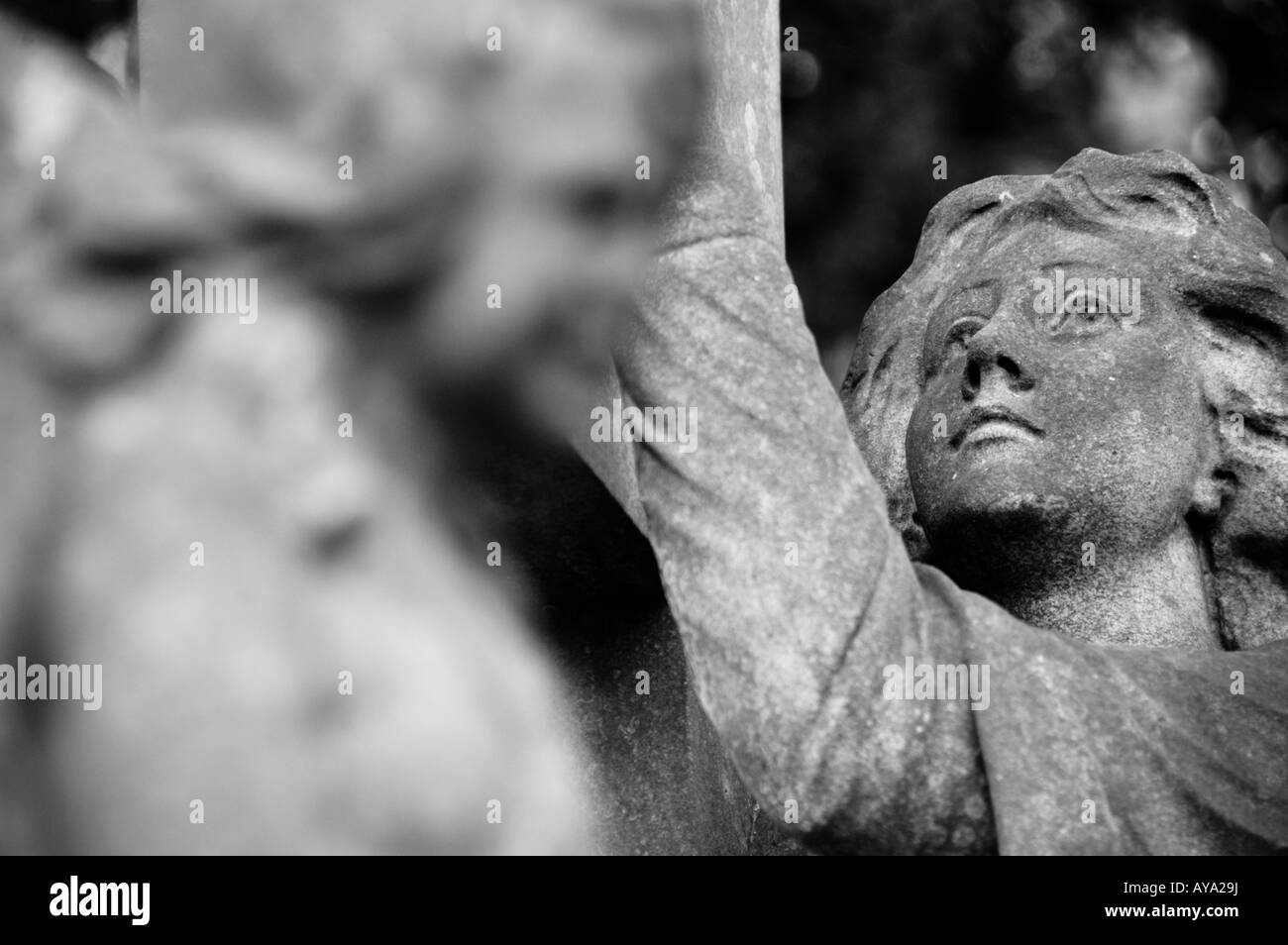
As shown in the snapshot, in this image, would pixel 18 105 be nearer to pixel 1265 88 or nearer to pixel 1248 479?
pixel 1248 479

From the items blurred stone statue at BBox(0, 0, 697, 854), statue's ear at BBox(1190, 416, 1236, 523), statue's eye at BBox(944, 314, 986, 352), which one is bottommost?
blurred stone statue at BBox(0, 0, 697, 854)

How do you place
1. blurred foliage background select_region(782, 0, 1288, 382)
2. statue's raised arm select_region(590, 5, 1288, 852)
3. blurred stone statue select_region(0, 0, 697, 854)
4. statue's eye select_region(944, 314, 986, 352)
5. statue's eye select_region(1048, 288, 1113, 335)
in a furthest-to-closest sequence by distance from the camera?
1. blurred foliage background select_region(782, 0, 1288, 382)
2. statue's eye select_region(944, 314, 986, 352)
3. statue's eye select_region(1048, 288, 1113, 335)
4. statue's raised arm select_region(590, 5, 1288, 852)
5. blurred stone statue select_region(0, 0, 697, 854)

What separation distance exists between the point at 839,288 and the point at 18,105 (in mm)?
6068

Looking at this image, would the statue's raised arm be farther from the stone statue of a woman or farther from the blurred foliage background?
the blurred foliage background

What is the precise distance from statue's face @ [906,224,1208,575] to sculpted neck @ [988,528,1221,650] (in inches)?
1.5

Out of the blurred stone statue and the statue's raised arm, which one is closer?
the blurred stone statue

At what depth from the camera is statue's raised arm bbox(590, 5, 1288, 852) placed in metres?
2.66

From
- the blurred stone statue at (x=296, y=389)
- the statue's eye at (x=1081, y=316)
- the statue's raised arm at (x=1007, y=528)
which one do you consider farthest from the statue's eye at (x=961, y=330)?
the blurred stone statue at (x=296, y=389)

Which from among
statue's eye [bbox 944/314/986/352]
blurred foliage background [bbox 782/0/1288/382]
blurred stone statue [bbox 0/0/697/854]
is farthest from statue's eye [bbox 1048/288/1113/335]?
blurred foliage background [bbox 782/0/1288/382]

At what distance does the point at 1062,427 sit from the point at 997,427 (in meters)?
0.09

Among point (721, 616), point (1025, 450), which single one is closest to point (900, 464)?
point (1025, 450)

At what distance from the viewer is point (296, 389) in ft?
6.26

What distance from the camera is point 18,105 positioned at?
1.93 meters

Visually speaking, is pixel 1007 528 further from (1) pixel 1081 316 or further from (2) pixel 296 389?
(2) pixel 296 389
